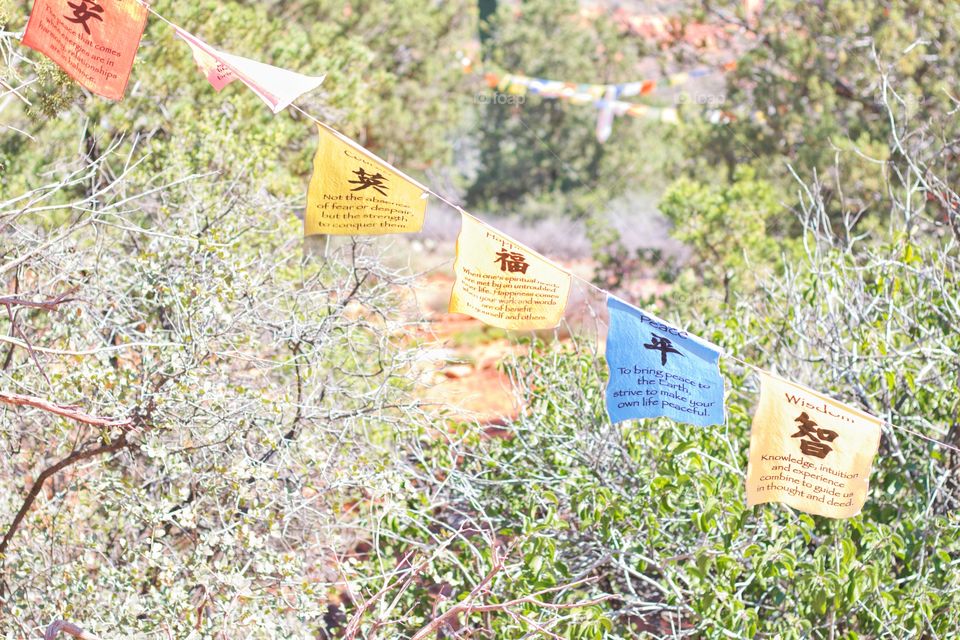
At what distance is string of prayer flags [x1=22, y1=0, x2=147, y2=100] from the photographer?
4.43 m

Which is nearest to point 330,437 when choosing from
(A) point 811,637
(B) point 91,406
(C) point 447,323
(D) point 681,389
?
(B) point 91,406

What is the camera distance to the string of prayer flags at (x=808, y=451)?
12.9ft

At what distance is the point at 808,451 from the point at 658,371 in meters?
0.59

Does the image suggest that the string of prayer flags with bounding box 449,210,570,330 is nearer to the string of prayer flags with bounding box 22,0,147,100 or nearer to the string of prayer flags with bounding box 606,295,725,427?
the string of prayer flags with bounding box 606,295,725,427

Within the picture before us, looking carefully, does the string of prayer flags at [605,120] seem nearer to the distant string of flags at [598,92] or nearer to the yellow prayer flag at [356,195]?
the distant string of flags at [598,92]

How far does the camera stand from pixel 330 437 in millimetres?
5363

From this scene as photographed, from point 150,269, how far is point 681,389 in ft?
7.40

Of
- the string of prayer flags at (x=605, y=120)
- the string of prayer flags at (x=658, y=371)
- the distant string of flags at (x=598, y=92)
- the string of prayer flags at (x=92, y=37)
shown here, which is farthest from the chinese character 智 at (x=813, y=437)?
the string of prayer flags at (x=605, y=120)

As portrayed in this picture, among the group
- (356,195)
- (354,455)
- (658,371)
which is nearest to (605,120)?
(354,455)

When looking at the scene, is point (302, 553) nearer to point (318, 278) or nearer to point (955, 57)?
point (318, 278)

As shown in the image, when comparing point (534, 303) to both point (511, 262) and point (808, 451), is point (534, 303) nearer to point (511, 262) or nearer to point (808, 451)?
point (511, 262)

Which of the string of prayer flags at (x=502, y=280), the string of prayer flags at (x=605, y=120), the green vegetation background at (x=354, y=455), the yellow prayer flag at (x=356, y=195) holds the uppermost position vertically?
the string of prayer flags at (x=605, y=120)

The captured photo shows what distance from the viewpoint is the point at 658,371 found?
4.17m

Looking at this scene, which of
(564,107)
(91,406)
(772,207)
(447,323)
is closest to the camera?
(91,406)
